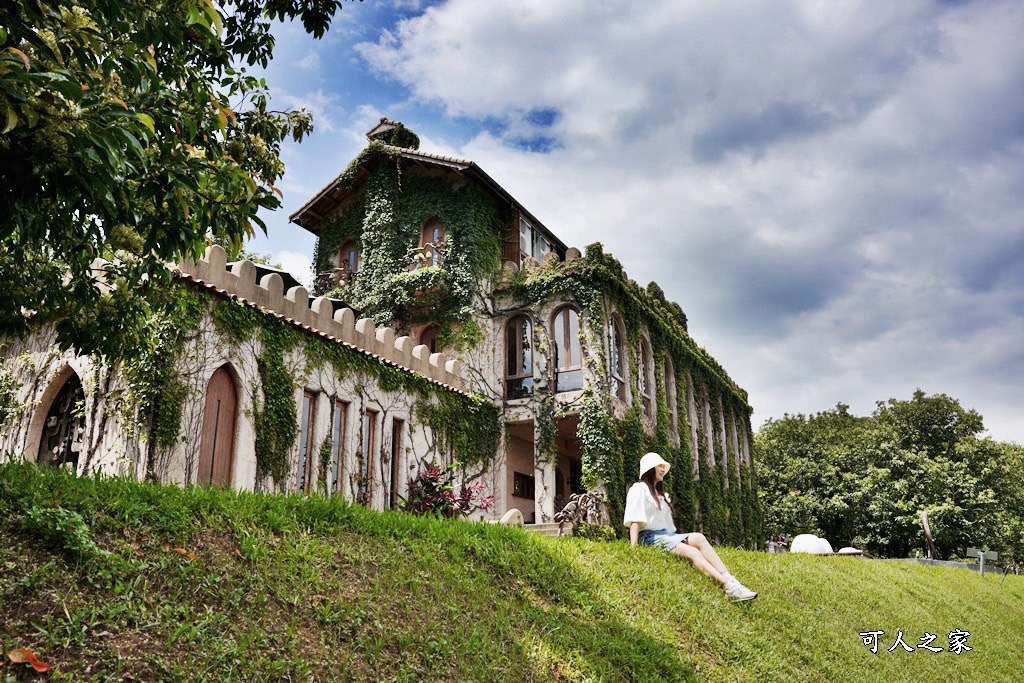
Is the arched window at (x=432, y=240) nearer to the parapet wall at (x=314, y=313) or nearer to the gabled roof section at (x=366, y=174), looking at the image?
the gabled roof section at (x=366, y=174)

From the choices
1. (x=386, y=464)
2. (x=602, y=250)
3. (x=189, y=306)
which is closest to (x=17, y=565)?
(x=189, y=306)

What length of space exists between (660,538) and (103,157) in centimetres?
759

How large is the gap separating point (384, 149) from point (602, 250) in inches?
296

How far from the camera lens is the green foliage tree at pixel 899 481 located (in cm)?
3700

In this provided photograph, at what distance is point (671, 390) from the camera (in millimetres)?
24859

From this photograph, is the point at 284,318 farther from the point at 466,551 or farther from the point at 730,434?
the point at 730,434

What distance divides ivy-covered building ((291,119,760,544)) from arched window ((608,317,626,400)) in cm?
4

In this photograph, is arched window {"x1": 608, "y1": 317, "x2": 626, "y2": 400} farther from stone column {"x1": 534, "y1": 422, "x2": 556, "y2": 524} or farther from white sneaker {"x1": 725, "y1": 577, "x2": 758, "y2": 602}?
white sneaker {"x1": 725, "y1": 577, "x2": 758, "y2": 602}

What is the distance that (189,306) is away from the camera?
37.8 feet

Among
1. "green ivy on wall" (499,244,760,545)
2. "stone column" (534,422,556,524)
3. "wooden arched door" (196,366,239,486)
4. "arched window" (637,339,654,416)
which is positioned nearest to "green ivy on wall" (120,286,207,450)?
"wooden arched door" (196,366,239,486)

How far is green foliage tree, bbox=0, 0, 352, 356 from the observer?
3877 mm

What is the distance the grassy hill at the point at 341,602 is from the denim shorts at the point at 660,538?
25 cm

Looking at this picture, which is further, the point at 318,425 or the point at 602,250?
the point at 602,250

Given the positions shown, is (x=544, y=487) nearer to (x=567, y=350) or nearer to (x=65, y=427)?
(x=567, y=350)
